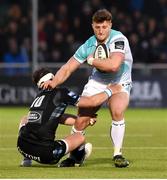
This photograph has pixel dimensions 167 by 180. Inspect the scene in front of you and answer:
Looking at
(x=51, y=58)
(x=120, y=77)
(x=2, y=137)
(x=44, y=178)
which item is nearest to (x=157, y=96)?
(x=51, y=58)

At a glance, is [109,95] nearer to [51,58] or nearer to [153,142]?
[153,142]

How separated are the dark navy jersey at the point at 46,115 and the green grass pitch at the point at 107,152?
412 mm

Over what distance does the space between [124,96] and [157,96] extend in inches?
553

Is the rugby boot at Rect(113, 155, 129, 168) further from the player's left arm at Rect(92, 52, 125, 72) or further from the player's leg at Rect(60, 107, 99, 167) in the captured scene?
the player's left arm at Rect(92, 52, 125, 72)

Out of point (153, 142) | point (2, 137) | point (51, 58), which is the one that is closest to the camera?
point (153, 142)

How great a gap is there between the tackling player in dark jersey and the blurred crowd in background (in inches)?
603

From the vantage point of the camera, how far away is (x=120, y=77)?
42.4 ft

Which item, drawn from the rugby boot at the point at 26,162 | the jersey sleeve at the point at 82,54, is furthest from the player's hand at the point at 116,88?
the rugby boot at the point at 26,162

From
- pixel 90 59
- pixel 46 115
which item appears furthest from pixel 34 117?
pixel 90 59

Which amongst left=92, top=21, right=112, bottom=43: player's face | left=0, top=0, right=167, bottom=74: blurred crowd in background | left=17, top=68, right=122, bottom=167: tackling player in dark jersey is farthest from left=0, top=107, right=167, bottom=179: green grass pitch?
left=0, top=0, right=167, bottom=74: blurred crowd in background

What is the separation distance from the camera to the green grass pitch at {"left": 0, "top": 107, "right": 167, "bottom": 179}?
1159cm

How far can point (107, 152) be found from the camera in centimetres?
1486

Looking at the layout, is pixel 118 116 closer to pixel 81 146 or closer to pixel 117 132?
pixel 117 132

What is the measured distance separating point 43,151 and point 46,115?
1.55ft
